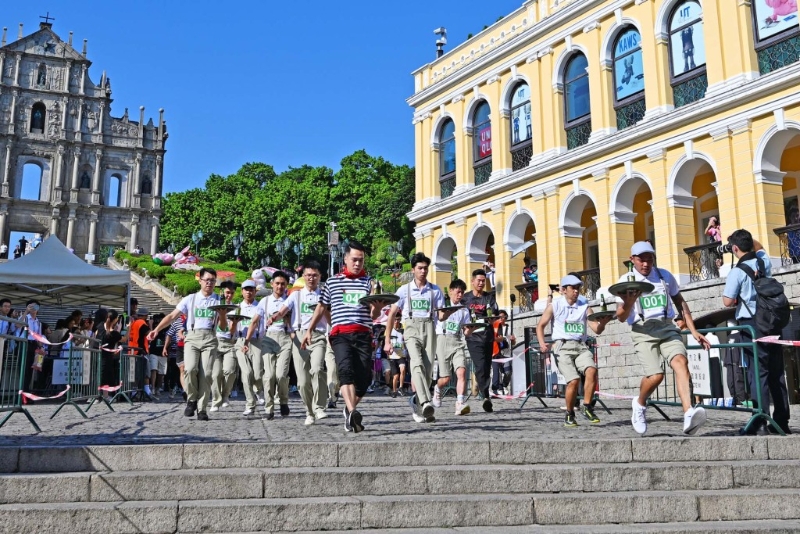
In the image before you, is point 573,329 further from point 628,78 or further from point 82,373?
point 628,78

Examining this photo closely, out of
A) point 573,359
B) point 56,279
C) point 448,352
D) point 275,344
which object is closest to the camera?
point 573,359

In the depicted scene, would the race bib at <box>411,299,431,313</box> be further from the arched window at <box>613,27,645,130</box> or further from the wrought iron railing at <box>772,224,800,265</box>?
the arched window at <box>613,27,645,130</box>

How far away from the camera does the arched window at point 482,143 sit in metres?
25.3

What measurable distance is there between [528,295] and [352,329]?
16.5 metres

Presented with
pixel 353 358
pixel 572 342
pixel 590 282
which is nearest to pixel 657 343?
pixel 572 342

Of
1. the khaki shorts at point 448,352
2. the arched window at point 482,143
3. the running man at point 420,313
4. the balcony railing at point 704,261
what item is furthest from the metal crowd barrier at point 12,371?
the arched window at point 482,143

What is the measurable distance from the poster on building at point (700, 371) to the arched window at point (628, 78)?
39.0 feet

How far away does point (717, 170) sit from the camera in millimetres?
17844

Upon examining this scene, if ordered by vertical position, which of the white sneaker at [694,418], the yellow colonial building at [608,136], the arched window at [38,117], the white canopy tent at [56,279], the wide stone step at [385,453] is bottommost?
the wide stone step at [385,453]

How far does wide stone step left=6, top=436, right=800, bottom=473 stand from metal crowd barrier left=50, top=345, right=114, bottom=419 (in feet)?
20.7

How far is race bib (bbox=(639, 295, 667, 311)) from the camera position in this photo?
722 cm

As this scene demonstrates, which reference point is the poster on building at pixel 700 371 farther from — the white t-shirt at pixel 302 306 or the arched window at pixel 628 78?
the arched window at pixel 628 78

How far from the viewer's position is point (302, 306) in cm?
984

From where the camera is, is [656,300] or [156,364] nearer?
[656,300]
